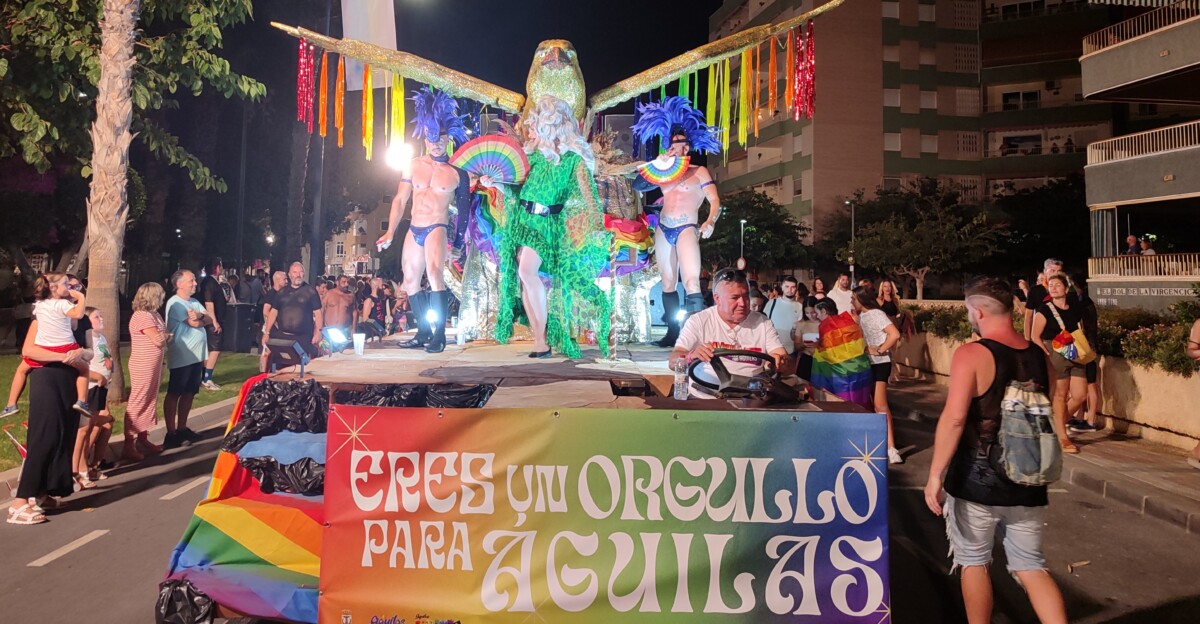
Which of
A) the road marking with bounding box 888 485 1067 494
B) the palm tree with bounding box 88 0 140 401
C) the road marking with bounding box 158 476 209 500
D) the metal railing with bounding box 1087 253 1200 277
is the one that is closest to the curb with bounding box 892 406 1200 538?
the road marking with bounding box 888 485 1067 494

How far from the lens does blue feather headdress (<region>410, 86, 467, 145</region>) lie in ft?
29.3

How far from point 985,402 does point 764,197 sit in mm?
45654

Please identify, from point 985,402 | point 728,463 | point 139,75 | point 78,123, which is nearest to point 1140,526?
point 985,402

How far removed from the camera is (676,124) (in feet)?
31.7

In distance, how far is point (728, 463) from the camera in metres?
3.13

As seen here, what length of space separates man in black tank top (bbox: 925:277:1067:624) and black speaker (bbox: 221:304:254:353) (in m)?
16.9

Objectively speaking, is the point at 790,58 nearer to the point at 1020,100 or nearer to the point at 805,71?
the point at 805,71

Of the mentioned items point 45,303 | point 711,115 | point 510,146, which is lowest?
point 45,303

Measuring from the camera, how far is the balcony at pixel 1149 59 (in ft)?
60.6

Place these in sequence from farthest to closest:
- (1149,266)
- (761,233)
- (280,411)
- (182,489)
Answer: (761,233) < (1149,266) < (182,489) < (280,411)

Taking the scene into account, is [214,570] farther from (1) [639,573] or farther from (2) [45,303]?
(2) [45,303]

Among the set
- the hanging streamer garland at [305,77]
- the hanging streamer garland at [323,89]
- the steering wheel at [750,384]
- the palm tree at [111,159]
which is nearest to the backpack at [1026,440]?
the steering wheel at [750,384]

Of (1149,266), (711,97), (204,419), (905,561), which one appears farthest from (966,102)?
(905,561)

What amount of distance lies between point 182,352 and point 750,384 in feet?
21.5
